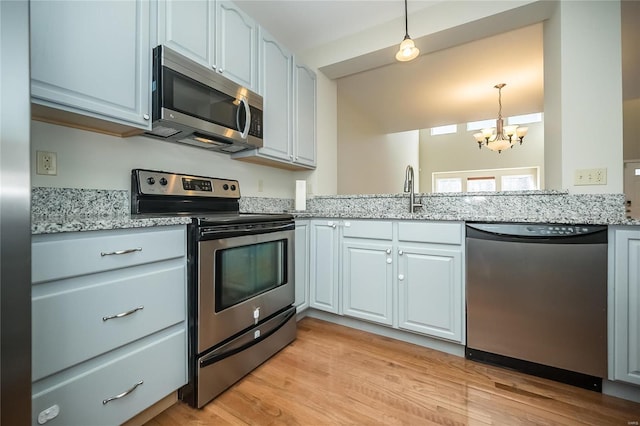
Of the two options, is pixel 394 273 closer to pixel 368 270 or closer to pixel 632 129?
pixel 368 270

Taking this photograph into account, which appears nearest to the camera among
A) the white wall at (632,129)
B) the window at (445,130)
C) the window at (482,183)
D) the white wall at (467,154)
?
the white wall at (632,129)

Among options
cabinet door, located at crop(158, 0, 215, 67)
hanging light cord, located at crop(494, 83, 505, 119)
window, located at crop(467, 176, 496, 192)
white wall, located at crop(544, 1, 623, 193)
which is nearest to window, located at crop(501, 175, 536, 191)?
window, located at crop(467, 176, 496, 192)

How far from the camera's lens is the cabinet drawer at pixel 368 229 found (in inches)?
78.2

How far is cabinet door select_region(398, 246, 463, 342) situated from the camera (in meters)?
1.75

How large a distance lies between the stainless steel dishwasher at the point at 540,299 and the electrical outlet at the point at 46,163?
2.18 meters

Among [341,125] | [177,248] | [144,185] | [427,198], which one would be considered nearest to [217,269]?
[177,248]

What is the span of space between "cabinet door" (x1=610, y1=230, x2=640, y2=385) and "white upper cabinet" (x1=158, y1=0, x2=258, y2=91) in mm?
2312

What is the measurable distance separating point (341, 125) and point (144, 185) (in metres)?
3.14

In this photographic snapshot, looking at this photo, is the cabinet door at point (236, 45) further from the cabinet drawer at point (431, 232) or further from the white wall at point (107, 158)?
the cabinet drawer at point (431, 232)

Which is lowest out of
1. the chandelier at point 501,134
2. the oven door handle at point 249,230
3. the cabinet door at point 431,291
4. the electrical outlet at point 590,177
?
the cabinet door at point 431,291

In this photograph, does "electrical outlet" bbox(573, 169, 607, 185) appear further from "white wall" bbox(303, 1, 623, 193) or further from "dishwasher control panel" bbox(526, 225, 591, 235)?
"dishwasher control panel" bbox(526, 225, 591, 235)

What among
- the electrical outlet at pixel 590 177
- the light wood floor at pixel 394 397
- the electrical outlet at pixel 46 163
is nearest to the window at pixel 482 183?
the electrical outlet at pixel 590 177

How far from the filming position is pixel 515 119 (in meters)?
7.96

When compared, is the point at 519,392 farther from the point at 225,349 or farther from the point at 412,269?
the point at 225,349
